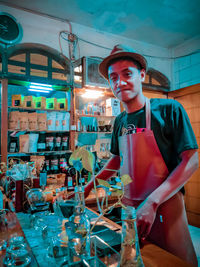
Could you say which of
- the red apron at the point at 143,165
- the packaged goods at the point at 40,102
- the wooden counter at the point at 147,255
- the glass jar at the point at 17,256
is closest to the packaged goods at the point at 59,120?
the packaged goods at the point at 40,102

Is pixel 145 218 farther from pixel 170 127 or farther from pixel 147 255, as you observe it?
pixel 170 127

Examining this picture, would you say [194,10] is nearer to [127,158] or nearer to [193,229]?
[127,158]

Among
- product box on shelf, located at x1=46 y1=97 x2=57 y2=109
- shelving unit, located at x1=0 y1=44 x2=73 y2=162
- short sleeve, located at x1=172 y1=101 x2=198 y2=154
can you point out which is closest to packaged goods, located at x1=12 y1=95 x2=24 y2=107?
shelving unit, located at x1=0 y1=44 x2=73 y2=162

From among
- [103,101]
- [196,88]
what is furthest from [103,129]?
[196,88]

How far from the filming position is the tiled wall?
4.33 meters

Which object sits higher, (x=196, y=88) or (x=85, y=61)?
(x=85, y=61)

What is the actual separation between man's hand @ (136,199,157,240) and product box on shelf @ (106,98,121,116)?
3045mm

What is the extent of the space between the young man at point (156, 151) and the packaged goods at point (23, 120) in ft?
7.09

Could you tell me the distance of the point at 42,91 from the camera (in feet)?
12.1

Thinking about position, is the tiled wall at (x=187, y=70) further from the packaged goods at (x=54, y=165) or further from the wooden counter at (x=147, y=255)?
the wooden counter at (x=147, y=255)

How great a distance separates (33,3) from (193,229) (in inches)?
179

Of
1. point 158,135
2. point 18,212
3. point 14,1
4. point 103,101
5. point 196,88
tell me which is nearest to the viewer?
point 158,135

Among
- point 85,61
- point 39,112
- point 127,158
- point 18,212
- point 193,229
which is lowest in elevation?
point 193,229

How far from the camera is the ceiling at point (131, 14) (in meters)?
3.26
